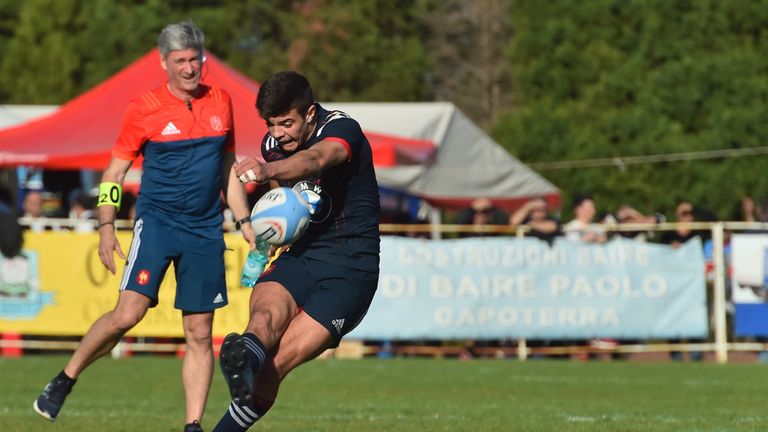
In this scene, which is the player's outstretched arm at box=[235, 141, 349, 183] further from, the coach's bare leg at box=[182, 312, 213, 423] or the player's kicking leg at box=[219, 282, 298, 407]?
the coach's bare leg at box=[182, 312, 213, 423]

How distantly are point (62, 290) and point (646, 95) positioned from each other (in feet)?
56.6

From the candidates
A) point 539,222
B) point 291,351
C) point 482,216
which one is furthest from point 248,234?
point 482,216

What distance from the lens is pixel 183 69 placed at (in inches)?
336

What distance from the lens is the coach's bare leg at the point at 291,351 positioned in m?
7.11

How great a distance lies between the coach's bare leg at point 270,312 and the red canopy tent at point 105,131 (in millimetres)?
11169

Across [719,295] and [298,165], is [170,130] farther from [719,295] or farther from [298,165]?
[719,295]

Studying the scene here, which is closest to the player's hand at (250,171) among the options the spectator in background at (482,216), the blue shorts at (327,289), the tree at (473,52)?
the blue shorts at (327,289)

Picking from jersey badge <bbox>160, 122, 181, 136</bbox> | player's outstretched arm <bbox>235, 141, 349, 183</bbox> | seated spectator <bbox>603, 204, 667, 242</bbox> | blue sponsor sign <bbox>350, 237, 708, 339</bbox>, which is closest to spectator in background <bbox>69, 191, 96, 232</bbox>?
blue sponsor sign <bbox>350, 237, 708, 339</bbox>

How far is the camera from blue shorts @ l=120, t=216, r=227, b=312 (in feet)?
28.2

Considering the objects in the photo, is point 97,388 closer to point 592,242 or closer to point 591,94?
point 592,242

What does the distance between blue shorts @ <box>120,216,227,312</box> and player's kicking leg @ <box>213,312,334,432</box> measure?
151 centimetres

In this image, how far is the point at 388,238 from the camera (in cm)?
1795

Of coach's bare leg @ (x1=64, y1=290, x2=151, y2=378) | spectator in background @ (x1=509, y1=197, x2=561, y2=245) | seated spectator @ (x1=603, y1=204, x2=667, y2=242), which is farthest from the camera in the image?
seated spectator @ (x1=603, y1=204, x2=667, y2=242)

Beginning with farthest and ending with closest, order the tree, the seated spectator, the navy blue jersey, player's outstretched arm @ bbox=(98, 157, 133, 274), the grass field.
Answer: the tree < the seated spectator < the grass field < player's outstretched arm @ bbox=(98, 157, 133, 274) < the navy blue jersey
